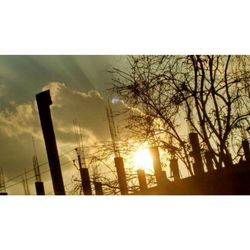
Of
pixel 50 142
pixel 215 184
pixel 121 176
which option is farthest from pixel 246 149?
pixel 50 142

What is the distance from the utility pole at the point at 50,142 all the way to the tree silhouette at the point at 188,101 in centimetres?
57

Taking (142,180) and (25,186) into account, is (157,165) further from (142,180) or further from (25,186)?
(25,186)

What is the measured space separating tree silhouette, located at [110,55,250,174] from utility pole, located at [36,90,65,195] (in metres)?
0.57

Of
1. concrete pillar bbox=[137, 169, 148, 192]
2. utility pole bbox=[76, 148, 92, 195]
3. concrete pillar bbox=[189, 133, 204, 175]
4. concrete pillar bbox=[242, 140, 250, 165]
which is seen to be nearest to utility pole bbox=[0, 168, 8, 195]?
utility pole bbox=[76, 148, 92, 195]

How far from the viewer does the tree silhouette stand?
3537 mm

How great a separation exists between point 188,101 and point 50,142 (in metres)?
1.04

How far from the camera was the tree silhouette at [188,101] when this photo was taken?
139 inches

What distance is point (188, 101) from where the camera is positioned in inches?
148

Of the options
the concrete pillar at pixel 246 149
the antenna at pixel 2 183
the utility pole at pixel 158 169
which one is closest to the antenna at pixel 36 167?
the antenna at pixel 2 183

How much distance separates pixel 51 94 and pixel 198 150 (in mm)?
1114

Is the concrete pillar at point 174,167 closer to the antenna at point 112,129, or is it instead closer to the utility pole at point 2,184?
the antenna at point 112,129

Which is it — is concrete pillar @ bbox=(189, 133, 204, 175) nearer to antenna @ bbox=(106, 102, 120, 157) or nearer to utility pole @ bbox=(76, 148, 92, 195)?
antenna @ bbox=(106, 102, 120, 157)

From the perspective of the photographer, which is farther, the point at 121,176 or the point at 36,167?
the point at 36,167
